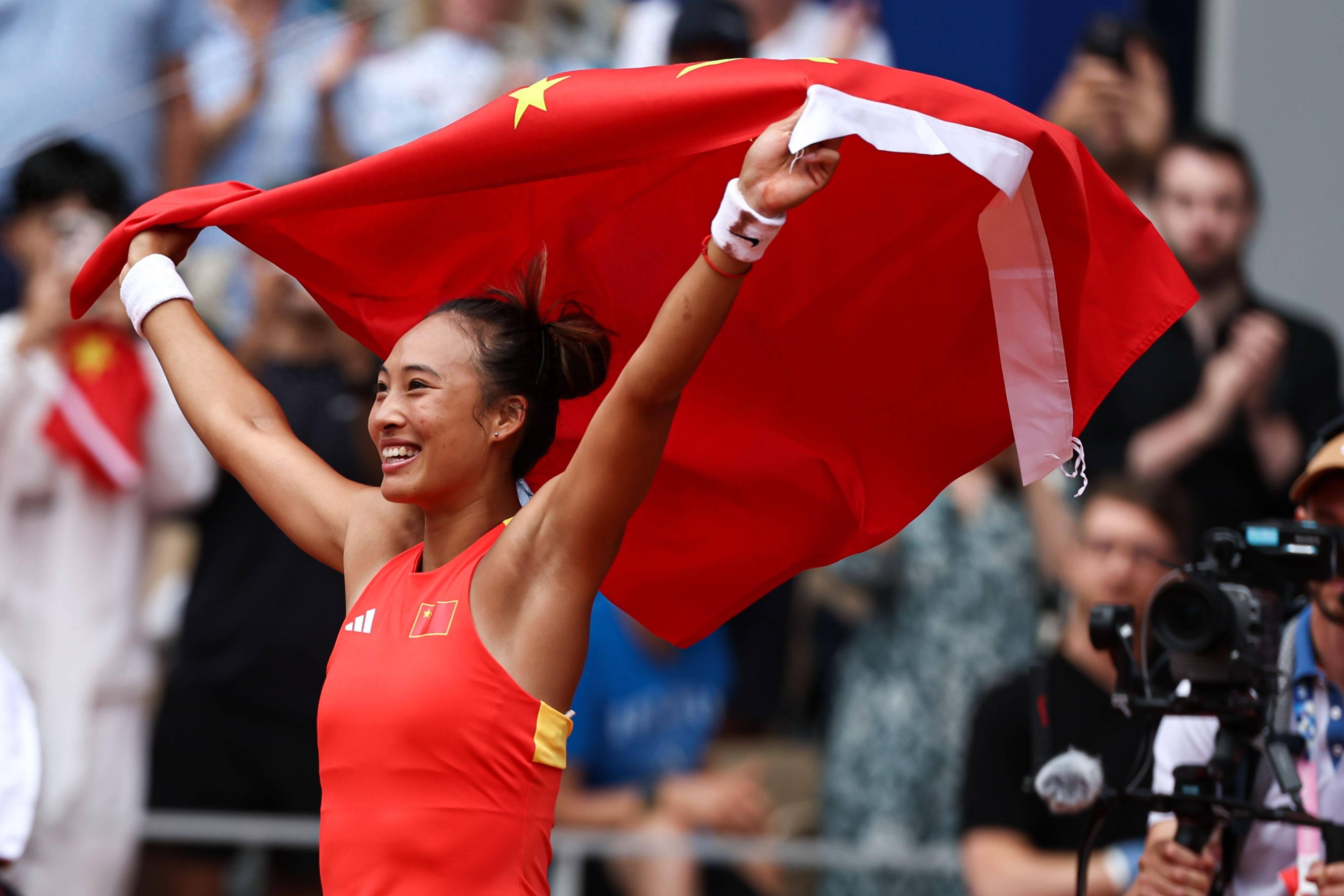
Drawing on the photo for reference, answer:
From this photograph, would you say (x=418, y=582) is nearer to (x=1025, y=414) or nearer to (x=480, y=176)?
(x=480, y=176)

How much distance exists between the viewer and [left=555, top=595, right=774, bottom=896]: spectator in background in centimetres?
562

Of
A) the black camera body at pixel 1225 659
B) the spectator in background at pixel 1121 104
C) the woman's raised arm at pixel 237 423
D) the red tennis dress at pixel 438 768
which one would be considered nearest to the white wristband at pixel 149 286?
the woman's raised arm at pixel 237 423

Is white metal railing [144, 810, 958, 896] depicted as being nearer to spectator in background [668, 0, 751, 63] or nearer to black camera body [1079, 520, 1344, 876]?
black camera body [1079, 520, 1344, 876]

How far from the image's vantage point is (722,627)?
611 cm

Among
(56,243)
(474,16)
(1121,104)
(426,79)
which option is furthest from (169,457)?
(1121,104)

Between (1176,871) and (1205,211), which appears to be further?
(1205,211)

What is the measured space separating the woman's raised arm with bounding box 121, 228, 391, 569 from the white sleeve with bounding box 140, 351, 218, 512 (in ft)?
7.33

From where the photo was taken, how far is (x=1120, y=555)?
5027 millimetres

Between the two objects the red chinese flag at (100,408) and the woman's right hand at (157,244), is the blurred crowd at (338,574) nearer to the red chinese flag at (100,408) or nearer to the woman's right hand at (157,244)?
the red chinese flag at (100,408)

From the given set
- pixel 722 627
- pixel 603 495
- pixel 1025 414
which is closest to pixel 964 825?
pixel 722 627

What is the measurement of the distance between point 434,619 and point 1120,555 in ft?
8.61

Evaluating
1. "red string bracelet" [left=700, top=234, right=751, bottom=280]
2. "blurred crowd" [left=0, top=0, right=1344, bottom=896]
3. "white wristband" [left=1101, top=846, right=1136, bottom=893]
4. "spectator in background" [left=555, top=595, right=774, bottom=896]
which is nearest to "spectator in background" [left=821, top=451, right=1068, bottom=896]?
"blurred crowd" [left=0, top=0, right=1344, bottom=896]

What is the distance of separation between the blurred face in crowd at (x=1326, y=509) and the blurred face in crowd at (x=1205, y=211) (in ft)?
8.37

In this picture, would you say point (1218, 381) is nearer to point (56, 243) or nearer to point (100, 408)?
point (100, 408)
